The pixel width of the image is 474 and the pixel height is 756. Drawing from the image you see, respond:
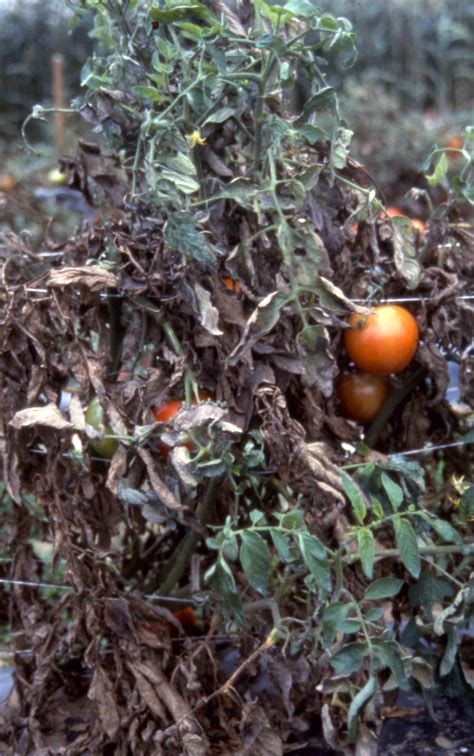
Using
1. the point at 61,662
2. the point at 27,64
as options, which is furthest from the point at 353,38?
the point at 27,64

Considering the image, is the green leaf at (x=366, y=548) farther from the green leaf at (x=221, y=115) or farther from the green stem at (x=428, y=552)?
the green leaf at (x=221, y=115)

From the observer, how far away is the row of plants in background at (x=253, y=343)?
105 cm

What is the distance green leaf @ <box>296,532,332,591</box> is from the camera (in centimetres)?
99

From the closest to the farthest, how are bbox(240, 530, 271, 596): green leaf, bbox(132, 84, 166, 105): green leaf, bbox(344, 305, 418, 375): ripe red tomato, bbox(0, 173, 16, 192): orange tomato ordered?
bbox(240, 530, 271, 596): green leaf → bbox(132, 84, 166, 105): green leaf → bbox(344, 305, 418, 375): ripe red tomato → bbox(0, 173, 16, 192): orange tomato

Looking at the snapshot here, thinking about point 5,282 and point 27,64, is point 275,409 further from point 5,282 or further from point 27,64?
point 27,64

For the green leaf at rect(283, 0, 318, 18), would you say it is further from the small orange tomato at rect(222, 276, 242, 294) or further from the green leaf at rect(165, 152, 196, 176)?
the small orange tomato at rect(222, 276, 242, 294)

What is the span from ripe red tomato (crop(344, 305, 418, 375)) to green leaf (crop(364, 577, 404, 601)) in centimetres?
28

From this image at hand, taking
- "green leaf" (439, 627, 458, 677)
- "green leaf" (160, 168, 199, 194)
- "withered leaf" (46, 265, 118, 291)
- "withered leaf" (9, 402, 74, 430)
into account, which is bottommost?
"green leaf" (439, 627, 458, 677)

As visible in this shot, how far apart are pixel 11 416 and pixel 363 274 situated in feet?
1.48

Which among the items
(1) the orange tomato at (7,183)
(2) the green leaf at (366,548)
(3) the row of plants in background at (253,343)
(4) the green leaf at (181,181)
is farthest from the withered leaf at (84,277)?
(1) the orange tomato at (7,183)

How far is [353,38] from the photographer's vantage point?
1106 mm

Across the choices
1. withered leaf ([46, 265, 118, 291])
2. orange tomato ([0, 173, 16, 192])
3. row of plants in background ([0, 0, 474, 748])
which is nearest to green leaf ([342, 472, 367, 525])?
row of plants in background ([0, 0, 474, 748])

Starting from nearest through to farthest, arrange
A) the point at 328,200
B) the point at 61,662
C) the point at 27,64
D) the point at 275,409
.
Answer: the point at 275,409, the point at 328,200, the point at 61,662, the point at 27,64

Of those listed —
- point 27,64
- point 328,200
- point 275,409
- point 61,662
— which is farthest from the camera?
point 27,64
